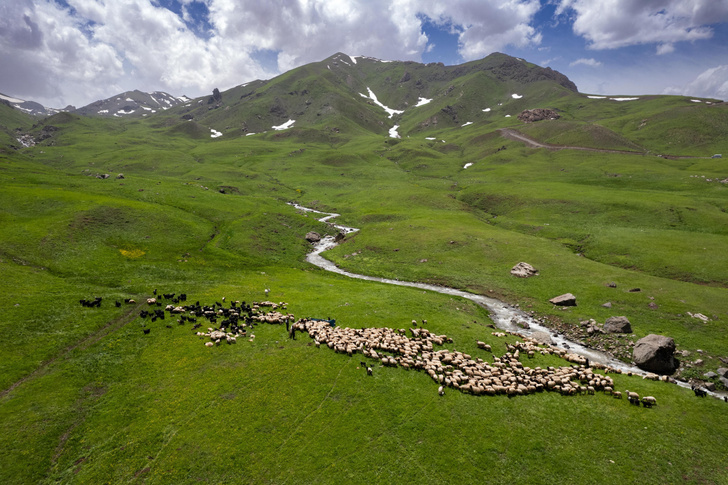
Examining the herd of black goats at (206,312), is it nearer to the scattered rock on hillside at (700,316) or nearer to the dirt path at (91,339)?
the dirt path at (91,339)

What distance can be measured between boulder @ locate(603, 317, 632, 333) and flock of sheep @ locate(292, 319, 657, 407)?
1120 cm

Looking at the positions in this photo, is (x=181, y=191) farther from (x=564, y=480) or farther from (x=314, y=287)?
(x=564, y=480)

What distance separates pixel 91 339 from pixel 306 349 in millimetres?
20421

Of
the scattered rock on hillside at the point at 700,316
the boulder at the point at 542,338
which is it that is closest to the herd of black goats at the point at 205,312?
the boulder at the point at 542,338

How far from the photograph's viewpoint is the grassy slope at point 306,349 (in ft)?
62.5

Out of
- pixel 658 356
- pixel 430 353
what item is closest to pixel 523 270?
pixel 658 356

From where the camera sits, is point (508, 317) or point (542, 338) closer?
point (542, 338)

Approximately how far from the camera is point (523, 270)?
5719 cm

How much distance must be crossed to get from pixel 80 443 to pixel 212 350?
10.4 meters

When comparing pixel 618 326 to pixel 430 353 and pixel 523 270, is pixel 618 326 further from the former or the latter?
pixel 430 353

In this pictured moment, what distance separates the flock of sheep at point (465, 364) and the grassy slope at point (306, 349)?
1159 mm

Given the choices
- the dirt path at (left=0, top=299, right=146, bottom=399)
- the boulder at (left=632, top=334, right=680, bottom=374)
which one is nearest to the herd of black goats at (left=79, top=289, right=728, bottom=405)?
the dirt path at (left=0, top=299, right=146, bottom=399)

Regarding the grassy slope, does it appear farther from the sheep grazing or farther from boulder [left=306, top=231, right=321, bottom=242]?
boulder [left=306, top=231, right=321, bottom=242]

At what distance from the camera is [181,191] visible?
98.9 metres
